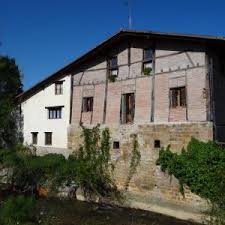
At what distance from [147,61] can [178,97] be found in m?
2.61

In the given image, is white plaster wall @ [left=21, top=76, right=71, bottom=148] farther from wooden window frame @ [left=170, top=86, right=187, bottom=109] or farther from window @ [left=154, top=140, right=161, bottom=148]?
wooden window frame @ [left=170, top=86, right=187, bottom=109]

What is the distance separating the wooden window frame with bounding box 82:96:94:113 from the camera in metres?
20.2

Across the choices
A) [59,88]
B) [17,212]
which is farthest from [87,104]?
[17,212]

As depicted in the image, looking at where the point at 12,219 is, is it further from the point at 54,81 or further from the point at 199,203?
the point at 54,81

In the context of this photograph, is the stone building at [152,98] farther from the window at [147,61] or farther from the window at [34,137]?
the window at [34,137]

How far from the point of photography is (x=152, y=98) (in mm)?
17297

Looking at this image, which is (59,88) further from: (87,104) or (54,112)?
(87,104)

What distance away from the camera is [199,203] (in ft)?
47.9

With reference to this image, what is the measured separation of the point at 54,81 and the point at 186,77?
9.28m

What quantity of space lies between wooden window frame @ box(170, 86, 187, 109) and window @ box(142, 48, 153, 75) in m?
1.70

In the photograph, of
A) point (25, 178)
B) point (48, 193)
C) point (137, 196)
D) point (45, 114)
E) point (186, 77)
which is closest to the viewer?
point (186, 77)

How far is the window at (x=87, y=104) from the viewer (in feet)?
66.5

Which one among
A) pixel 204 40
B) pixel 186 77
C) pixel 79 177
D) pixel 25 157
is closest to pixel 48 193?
pixel 79 177

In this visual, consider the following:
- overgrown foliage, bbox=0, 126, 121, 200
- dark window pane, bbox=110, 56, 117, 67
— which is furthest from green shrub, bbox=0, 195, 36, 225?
dark window pane, bbox=110, 56, 117, 67
